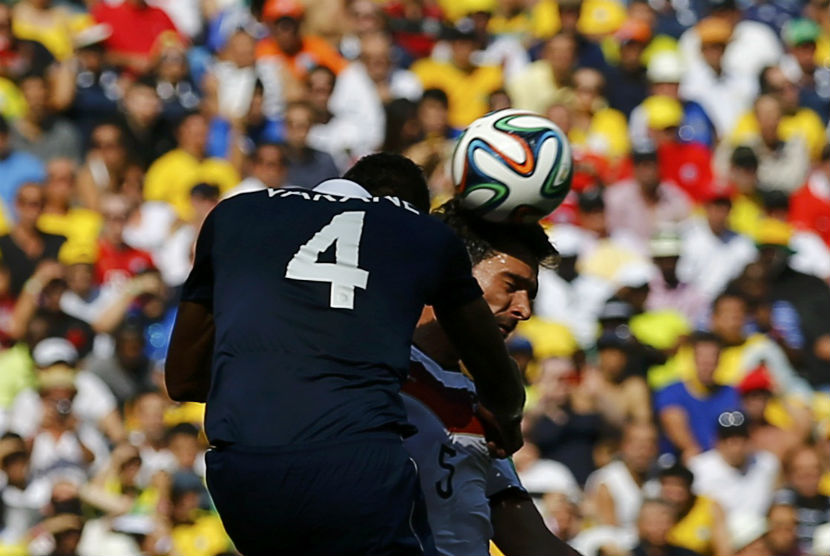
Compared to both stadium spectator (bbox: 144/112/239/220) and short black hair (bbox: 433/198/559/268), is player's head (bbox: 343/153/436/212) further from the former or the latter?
stadium spectator (bbox: 144/112/239/220)

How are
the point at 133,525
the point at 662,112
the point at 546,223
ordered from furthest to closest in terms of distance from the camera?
the point at 662,112
the point at 546,223
the point at 133,525

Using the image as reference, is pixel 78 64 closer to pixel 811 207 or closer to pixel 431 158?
pixel 431 158

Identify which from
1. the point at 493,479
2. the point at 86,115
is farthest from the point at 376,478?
the point at 86,115

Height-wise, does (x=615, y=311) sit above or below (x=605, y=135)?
below

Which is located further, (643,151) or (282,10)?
(282,10)

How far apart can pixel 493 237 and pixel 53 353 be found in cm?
622

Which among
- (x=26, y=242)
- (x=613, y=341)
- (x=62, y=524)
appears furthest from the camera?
(x=26, y=242)

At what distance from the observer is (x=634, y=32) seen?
47.6 ft

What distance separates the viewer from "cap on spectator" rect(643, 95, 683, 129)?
13.6 metres

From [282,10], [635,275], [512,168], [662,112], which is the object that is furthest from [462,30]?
[512,168]

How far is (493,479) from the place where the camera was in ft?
16.9

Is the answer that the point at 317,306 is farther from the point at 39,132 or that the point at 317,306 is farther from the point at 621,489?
the point at 39,132

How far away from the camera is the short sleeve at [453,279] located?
4.19 metres

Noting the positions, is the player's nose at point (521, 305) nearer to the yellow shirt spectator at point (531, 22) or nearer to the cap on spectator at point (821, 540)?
the cap on spectator at point (821, 540)
